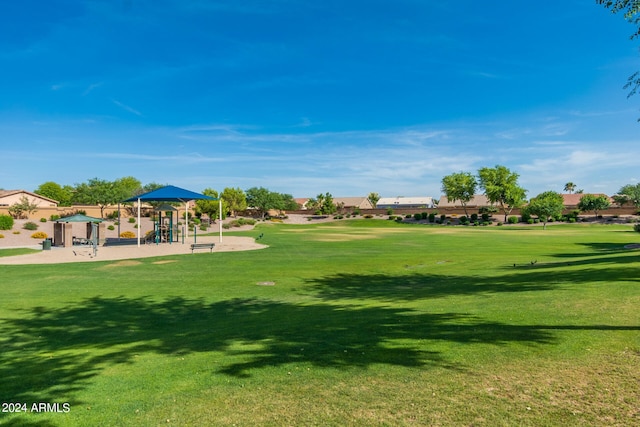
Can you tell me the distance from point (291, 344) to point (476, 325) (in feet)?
12.7

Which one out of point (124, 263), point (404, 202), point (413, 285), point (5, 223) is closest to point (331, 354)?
point (413, 285)

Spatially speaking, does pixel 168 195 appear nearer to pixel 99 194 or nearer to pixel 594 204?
pixel 99 194

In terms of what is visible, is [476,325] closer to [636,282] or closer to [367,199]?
[636,282]

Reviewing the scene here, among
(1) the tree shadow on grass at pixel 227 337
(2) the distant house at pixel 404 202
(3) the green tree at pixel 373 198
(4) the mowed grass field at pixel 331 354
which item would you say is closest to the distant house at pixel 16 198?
(4) the mowed grass field at pixel 331 354

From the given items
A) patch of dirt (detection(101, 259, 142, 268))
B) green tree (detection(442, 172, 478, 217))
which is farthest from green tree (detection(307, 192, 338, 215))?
patch of dirt (detection(101, 259, 142, 268))

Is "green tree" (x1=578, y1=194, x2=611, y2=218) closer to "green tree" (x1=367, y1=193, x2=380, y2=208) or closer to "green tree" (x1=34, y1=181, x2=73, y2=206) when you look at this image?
"green tree" (x1=367, y1=193, x2=380, y2=208)

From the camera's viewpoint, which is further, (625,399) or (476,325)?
(476,325)

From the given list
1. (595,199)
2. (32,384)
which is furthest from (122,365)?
(595,199)

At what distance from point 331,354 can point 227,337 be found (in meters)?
2.81

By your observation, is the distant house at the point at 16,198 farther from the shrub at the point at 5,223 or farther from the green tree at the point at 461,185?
the green tree at the point at 461,185

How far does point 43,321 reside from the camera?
1109 cm

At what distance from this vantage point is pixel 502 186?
318 feet

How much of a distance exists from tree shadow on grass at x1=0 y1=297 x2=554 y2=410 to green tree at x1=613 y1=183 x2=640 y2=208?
334ft

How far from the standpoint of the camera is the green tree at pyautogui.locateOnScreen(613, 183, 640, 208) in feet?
293
